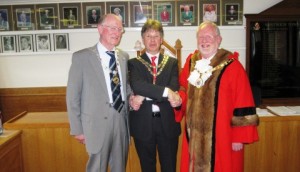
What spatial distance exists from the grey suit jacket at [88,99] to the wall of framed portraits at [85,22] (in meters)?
2.60

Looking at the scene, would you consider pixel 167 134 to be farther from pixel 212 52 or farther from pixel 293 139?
pixel 293 139

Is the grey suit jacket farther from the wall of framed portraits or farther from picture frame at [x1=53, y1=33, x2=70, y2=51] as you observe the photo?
picture frame at [x1=53, y1=33, x2=70, y2=51]

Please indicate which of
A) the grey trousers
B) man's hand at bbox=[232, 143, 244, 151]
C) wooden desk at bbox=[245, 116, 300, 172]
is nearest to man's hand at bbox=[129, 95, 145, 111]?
the grey trousers

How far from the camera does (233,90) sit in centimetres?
193

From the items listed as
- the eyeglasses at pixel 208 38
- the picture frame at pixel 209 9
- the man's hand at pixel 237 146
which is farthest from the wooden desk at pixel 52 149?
the picture frame at pixel 209 9

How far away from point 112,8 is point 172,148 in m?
2.97

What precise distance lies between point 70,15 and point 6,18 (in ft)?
3.25

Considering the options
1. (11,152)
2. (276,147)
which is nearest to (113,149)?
(11,152)

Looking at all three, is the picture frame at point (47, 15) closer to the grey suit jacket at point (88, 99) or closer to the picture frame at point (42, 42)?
the picture frame at point (42, 42)

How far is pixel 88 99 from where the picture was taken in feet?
6.46

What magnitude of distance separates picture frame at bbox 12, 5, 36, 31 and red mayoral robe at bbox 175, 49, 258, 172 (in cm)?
338

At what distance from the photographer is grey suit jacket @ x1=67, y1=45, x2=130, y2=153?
1.95m

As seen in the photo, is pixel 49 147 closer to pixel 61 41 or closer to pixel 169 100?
pixel 169 100

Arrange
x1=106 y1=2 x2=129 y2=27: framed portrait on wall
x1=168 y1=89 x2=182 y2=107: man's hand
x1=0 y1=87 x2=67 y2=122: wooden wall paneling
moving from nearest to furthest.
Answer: x1=168 y1=89 x2=182 y2=107: man's hand < x1=106 y1=2 x2=129 y2=27: framed portrait on wall < x1=0 y1=87 x2=67 y2=122: wooden wall paneling
